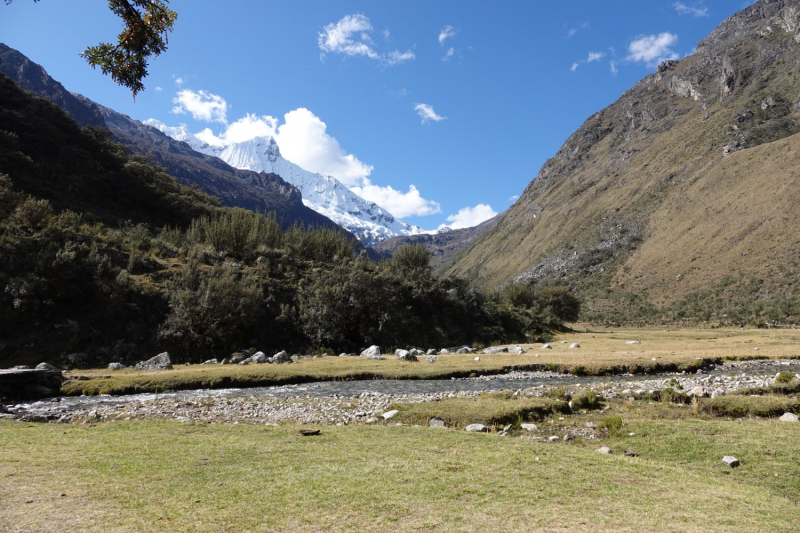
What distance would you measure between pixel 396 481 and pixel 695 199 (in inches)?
4770

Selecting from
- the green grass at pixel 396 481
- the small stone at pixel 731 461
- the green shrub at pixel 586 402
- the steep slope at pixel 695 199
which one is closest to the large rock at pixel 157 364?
the green grass at pixel 396 481

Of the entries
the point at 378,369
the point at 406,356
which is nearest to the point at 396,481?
the point at 378,369

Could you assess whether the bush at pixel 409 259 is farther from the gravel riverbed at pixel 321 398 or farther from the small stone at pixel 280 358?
the gravel riverbed at pixel 321 398

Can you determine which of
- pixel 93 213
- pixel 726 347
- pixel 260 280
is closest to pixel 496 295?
pixel 726 347

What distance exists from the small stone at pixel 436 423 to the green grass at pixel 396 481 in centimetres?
177

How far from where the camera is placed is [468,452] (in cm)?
937

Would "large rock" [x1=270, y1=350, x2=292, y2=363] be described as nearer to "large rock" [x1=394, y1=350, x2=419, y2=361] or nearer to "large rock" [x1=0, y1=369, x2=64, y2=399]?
"large rock" [x1=394, y1=350, x2=419, y2=361]

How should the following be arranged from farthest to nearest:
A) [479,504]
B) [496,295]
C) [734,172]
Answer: [734,172]
[496,295]
[479,504]

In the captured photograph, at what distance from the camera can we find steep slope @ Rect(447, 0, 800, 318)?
76000mm

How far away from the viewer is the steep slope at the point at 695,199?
7600 centimetres

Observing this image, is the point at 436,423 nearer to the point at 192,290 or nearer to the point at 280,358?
the point at 280,358

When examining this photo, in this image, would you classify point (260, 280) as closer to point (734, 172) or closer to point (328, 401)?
point (328, 401)

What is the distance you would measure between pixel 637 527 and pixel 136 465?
30.9 ft

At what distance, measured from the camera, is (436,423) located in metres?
13.1
